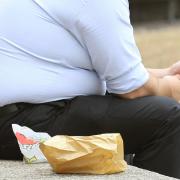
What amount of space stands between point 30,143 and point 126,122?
0.43m

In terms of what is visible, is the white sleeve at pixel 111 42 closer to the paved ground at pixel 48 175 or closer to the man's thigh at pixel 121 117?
Answer: the man's thigh at pixel 121 117

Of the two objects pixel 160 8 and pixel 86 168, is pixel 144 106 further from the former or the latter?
pixel 160 8

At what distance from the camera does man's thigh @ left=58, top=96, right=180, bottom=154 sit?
300 centimetres

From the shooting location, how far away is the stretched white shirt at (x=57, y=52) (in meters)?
2.97

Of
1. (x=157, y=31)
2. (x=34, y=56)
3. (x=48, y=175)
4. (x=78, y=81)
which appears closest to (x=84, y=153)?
(x=48, y=175)

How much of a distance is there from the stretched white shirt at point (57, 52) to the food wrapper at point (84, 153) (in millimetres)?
295

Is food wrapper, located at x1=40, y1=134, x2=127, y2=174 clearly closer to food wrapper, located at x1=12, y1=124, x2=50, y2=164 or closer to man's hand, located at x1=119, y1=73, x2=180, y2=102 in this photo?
food wrapper, located at x1=12, y1=124, x2=50, y2=164

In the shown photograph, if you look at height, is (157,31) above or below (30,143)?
below

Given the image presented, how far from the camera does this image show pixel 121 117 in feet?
9.86

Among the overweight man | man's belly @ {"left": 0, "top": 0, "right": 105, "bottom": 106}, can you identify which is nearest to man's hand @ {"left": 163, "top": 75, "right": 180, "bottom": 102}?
the overweight man

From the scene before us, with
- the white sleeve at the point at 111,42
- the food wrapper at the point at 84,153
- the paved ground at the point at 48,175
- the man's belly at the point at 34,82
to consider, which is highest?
the white sleeve at the point at 111,42

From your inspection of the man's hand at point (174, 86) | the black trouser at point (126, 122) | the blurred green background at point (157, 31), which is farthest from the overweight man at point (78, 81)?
the blurred green background at point (157, 31)

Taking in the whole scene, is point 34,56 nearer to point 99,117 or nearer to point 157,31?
point 99,117

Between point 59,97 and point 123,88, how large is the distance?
285mm
